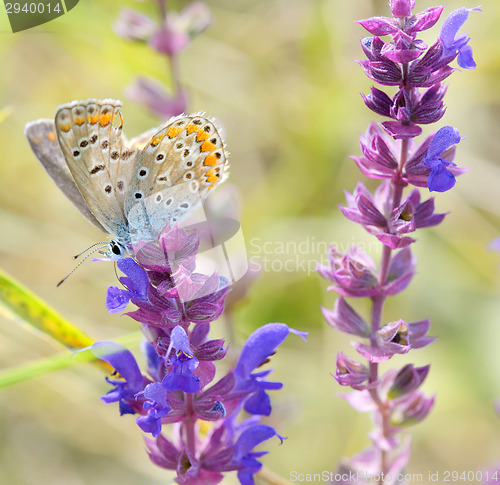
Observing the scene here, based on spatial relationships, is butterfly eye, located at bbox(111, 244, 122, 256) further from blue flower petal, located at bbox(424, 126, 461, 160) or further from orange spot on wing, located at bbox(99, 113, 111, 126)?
blue flower petal, located at bbox(424, 126, 461, 160)

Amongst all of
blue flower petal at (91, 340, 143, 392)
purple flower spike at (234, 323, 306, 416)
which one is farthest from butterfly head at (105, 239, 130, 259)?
purple flower spike at (234, 323, 306, 416)

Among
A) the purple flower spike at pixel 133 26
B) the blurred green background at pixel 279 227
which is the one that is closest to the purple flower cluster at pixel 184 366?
the blurred green background at pixel 279 227

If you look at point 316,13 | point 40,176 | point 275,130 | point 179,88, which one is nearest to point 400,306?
point 275,130

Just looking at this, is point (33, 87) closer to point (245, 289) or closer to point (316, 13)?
point (316, 13)

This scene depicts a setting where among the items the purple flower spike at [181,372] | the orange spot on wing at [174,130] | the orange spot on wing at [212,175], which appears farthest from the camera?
the orange spot on wing at [212,175]

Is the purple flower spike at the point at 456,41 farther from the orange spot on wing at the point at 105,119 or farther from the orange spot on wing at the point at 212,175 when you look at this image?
the orange spot on wing at the point at 105,119
